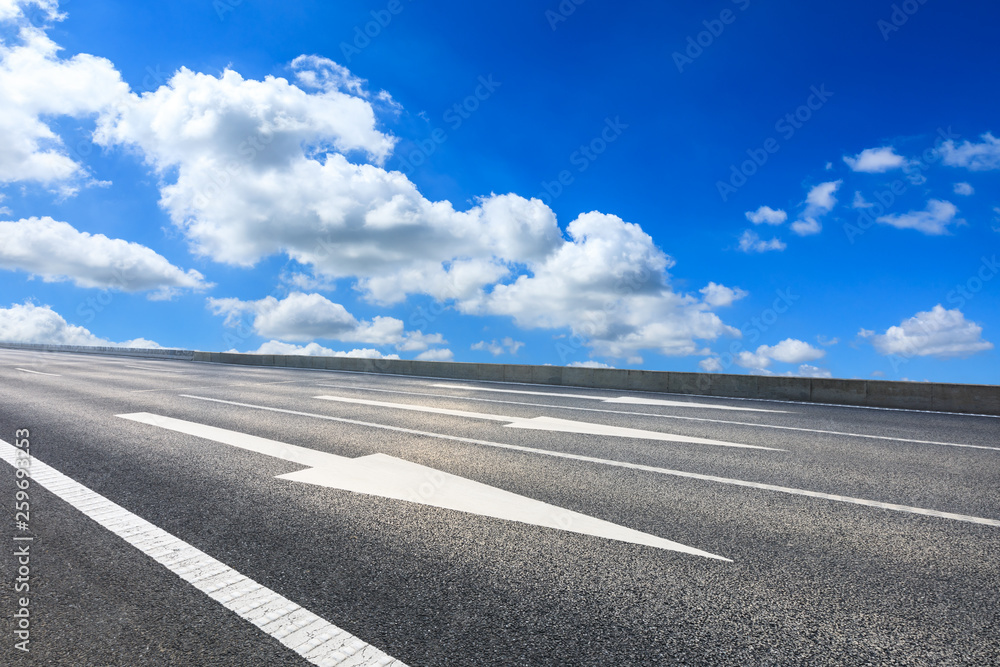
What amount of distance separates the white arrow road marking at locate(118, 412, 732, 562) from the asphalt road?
39mm

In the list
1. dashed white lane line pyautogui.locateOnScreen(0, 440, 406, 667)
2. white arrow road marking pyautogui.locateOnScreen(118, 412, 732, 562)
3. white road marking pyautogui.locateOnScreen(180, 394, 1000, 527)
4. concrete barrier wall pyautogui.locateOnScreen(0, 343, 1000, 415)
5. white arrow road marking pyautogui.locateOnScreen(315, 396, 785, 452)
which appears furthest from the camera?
concrete barrier wall pyautogui.locateOnScreen(0, 343, 1000, 415)

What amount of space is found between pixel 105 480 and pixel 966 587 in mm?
6283

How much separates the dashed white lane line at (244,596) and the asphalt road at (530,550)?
4cm

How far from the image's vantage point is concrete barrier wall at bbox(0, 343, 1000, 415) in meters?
11.6

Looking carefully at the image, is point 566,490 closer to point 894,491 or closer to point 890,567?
point 890,567

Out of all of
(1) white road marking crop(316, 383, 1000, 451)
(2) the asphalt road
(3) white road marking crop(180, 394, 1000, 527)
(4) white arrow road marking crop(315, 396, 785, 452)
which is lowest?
(2) the asphalt road

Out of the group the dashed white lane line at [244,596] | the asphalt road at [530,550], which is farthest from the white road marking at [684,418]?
the dashed white lane line at [244,596]

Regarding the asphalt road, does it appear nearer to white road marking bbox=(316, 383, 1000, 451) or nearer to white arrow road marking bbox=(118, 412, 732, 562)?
white arrow road marking bbox=(118, 412, 732, 562)

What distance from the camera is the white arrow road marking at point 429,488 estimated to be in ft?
12.0

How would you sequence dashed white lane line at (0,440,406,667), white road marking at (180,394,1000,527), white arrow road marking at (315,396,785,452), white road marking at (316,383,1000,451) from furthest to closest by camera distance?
1. white road marking at (316,383,1000,451)
2. white arrow road marking at (315,396,785,452)
3. white road marking at (180,394,1000,527)
4. dashed white lane line at (0,440,406,667)

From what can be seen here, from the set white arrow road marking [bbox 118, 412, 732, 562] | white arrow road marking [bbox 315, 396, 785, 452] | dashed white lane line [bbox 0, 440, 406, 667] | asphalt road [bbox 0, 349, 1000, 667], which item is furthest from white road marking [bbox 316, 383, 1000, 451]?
dashed white lane line [bbox 0, 440, 406, 667]

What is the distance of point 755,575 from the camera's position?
2988 millimetres

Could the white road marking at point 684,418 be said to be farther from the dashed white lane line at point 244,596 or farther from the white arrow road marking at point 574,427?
the dashed white lane line at point 244,596

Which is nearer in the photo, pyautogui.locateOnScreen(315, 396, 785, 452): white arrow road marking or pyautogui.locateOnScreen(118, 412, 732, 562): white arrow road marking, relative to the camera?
pyautogui.locateOnScreen(118, 412, 732, 562): white arrow road marking
